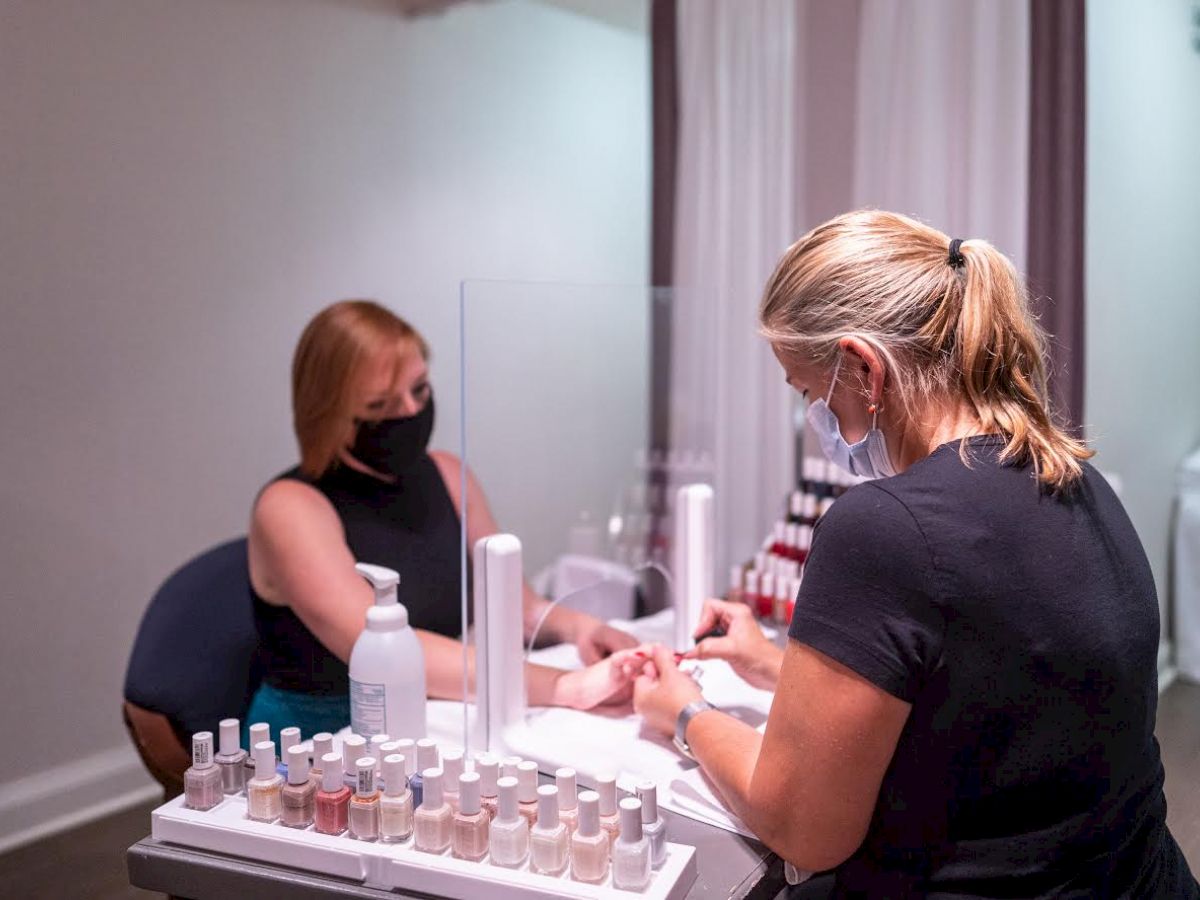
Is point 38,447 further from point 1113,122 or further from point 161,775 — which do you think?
point 1113,122

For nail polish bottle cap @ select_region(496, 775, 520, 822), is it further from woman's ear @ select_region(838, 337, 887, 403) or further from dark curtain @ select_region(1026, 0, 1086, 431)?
dark curtain @ select_region(1026, 0, 1086, 431)

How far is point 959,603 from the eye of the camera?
0.80 m

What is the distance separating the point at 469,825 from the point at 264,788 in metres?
0.20

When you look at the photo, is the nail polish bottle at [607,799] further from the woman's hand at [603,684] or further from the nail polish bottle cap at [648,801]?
the woman's hand at [603,684]

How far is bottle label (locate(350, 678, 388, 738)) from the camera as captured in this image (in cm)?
109

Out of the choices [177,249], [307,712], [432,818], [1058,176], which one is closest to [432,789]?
[432,818]

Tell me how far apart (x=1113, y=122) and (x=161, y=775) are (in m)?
2.33

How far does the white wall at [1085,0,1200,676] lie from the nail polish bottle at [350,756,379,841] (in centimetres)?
171

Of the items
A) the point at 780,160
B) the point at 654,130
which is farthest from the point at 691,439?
the point at 654,130

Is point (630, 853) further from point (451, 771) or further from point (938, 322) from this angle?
point (938, 322)

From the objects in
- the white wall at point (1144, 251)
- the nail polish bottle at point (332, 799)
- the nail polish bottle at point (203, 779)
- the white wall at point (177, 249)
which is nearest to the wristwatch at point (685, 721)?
the nail polish bottle at point (332, 799)

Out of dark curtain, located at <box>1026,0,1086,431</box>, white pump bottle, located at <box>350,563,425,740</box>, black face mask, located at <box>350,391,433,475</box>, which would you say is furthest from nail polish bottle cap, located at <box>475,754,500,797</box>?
dark curtain, located at <box>1026,0,1086,431</box>

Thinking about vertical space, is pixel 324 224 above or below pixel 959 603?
above

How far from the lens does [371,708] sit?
42.9 inches
